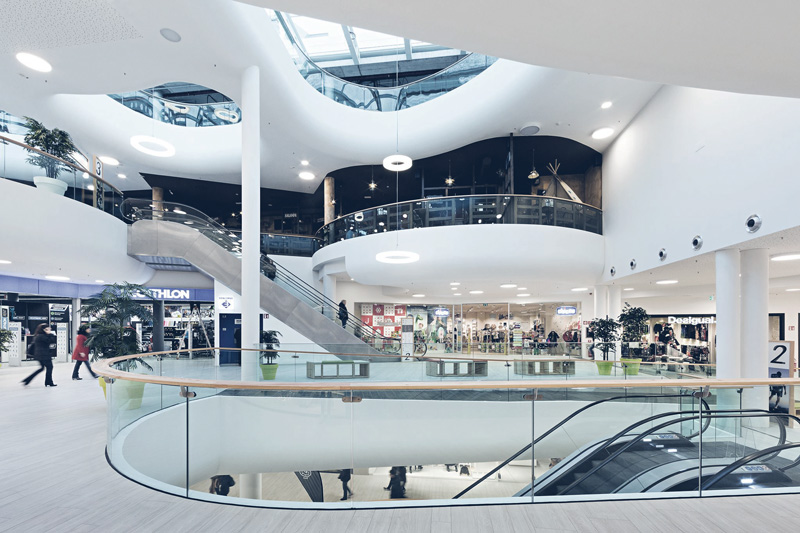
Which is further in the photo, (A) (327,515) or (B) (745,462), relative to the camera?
(B) (745,462)

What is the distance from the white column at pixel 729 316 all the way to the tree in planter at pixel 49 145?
13.3 metres

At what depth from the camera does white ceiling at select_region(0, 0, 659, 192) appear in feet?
23.8

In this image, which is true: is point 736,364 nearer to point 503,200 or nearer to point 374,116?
point 503,200

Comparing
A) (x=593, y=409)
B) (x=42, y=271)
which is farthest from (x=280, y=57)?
(x=593, y=409)

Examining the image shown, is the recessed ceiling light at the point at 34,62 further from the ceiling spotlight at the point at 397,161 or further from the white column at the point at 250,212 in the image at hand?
the ceiling spotlight at the point at 397,161

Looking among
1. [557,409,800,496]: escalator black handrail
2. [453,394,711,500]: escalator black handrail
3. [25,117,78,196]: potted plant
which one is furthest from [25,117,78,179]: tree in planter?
[557,409,800,496]: escalator black handrail

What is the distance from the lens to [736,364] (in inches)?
291

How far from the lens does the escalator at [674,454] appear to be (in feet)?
10.8

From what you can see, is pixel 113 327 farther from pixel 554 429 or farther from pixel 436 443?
pixel 554 429

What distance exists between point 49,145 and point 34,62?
1707 millimetres

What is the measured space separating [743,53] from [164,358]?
8287 mm

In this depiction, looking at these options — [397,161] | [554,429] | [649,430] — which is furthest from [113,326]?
[649,430]

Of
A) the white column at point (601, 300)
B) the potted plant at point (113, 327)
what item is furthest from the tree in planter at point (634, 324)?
the potted plant at point (113, 327)

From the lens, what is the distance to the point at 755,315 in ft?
24.3
